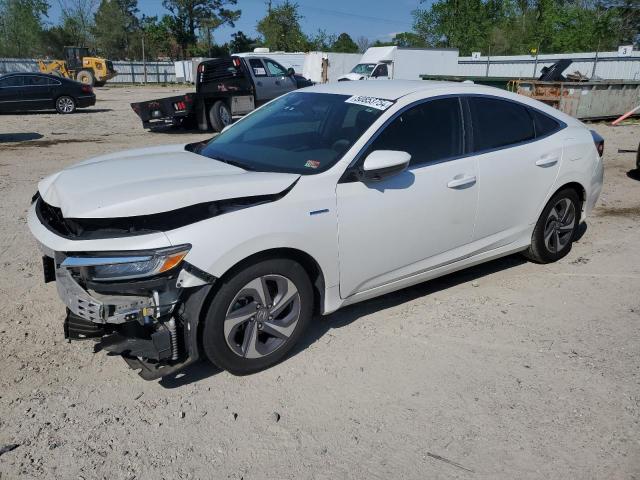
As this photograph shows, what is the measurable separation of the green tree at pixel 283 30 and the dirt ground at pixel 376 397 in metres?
65.2

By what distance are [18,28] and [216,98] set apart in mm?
59980

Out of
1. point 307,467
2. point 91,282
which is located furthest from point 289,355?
point 91,282

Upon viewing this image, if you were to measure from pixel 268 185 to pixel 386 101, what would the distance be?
1221 millimetres

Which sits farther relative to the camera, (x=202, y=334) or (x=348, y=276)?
(x=348, y=276)

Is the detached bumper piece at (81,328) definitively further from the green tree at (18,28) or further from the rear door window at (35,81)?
the green tree at (18,28)

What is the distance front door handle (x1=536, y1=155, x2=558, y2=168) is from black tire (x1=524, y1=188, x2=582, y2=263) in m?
0.33

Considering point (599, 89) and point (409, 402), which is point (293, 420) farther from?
point (599, 89)

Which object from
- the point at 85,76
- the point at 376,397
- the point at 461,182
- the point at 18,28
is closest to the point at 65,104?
the point at 85,76

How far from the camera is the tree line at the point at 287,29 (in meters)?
48.9

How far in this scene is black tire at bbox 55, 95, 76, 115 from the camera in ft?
64.7

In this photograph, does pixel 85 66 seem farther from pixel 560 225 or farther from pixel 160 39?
pixel 560 225

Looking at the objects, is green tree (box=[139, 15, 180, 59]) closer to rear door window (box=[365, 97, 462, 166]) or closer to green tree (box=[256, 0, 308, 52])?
green tree (box=[256, 0, 308, 52])

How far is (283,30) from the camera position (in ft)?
217

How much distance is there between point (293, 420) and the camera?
3008mm
